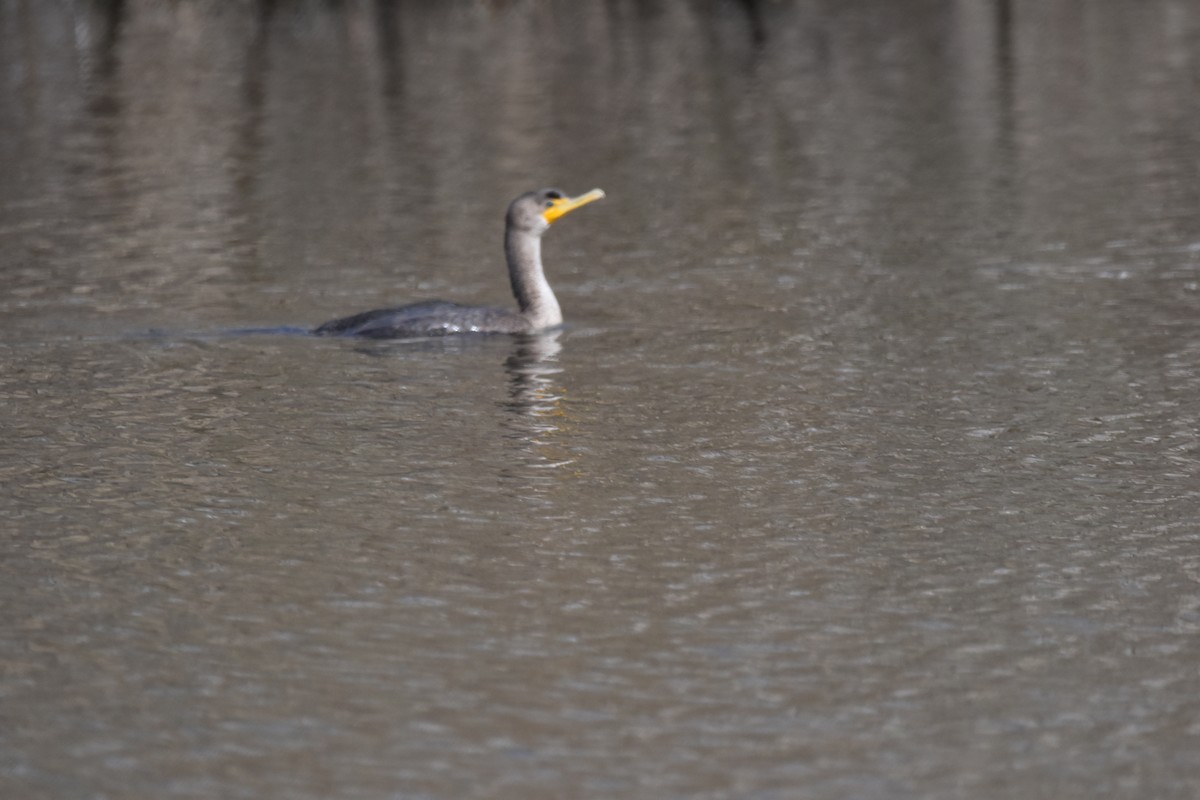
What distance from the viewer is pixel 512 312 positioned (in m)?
14.0

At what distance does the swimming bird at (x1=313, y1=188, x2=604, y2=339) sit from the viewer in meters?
13.5

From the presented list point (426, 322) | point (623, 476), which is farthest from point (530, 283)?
point (623, 476)

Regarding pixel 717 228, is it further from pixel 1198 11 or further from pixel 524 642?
pixel 1198 11

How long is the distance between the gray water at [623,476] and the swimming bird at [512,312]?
181 mm

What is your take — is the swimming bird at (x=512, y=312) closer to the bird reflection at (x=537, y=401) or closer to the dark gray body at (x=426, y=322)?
the dark gray body at (x=426, y=322)

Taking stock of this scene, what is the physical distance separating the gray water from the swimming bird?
0.18 meters

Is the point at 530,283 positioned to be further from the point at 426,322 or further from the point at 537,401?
the point at 537,401

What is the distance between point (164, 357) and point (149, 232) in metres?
5.62

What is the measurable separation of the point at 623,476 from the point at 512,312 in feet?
14.3

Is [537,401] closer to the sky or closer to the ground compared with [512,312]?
closer to the ground

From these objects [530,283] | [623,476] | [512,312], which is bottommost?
[623,476]

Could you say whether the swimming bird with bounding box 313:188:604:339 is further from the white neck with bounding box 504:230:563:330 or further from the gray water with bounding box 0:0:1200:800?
the gray water with bounding box 0:0:1200:800

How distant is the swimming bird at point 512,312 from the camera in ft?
44.3

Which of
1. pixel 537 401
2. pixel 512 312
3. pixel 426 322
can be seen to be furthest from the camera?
pixel 512 312
